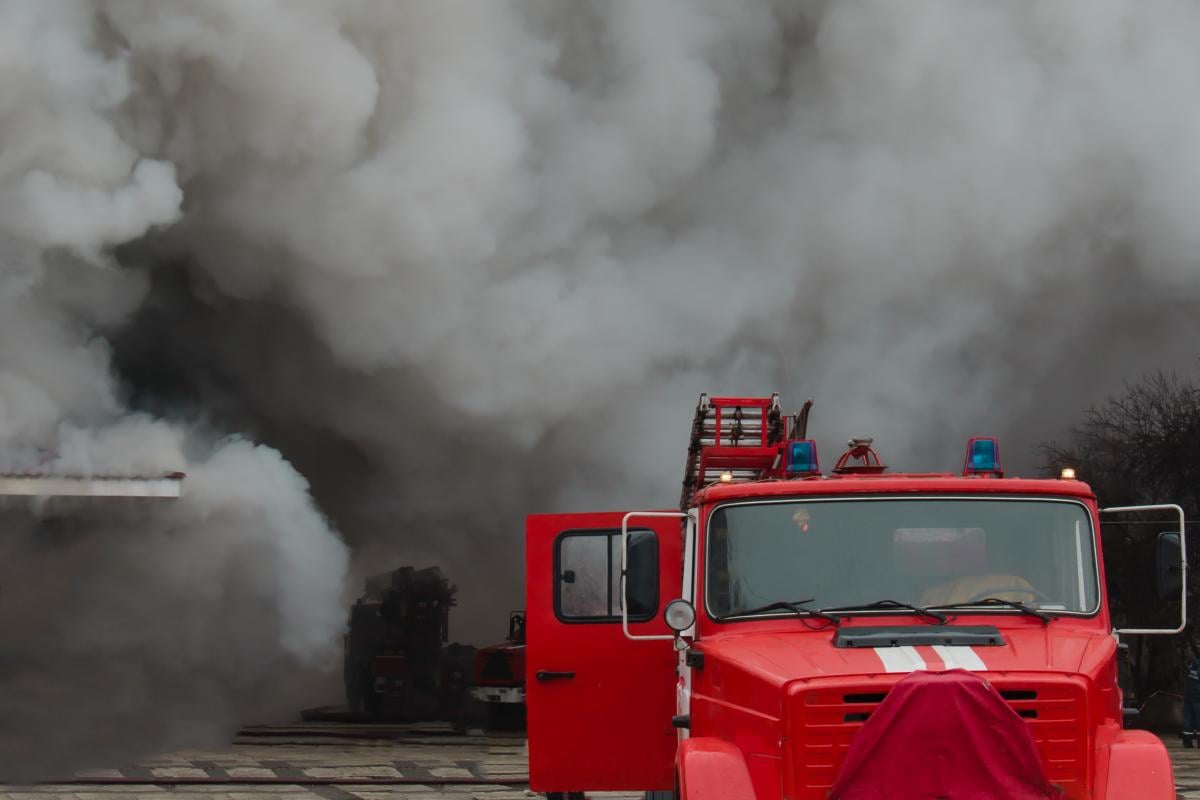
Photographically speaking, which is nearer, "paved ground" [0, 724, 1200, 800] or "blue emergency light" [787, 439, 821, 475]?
"blue emergency light" [787, 439, 821, 475]

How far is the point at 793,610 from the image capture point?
5.93 metres

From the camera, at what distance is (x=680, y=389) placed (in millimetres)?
19594

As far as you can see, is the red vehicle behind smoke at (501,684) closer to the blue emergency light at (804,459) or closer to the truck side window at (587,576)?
the truck side window at (587,576)

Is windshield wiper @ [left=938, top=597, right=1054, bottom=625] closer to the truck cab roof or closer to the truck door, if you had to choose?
the truck cab roof

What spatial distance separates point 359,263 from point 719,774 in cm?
1359

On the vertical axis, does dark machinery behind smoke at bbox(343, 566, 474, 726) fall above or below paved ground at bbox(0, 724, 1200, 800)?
above

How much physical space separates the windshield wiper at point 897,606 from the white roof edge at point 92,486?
12.0 m

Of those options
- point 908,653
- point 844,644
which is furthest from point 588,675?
point 908,653

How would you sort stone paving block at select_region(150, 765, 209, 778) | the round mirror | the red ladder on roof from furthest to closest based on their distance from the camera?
stone paving block at select_region(150, 765, 209, 778), the red ladder on roof, the round mirror

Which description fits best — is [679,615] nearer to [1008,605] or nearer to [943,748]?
[1008,605]

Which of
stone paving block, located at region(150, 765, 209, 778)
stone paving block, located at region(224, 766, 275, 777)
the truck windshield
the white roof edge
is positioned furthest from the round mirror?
the white roof edge

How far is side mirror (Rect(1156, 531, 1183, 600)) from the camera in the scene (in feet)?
20.3

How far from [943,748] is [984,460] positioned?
2.37 metres

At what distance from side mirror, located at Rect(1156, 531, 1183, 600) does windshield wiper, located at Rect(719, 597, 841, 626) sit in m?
1.64
